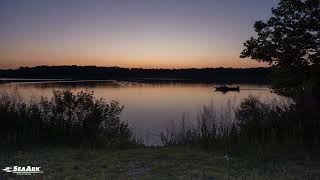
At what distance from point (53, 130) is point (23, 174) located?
3833mm

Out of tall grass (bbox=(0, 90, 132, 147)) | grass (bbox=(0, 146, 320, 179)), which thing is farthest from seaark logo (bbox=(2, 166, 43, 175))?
tall grass (bbox=(0, 90, 132, 147))

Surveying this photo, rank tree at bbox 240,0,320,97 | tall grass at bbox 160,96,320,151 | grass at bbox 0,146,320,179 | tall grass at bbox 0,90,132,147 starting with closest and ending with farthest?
grass at bbox 0,146,320,179, tall grass at bbox 160,96,320,151, tall grass at bbox 0,90,132,147, tree at bbox 240,0,320,97

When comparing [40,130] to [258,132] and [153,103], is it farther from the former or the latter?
[153,103]

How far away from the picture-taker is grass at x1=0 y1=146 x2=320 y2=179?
6895mm

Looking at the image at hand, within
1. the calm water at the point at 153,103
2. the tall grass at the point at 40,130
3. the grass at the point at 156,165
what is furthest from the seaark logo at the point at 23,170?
the calm water at the point at 153,103

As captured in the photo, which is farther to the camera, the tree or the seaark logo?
the tree

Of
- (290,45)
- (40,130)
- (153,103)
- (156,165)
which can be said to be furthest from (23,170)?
(153,103)

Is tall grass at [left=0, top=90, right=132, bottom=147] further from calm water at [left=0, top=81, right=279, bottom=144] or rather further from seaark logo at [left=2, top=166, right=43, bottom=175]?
calm water at [left=0, top=81, right=279, bottom=144]

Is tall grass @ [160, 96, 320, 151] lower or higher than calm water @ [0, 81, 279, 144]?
higher

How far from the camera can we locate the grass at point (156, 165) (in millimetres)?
6895

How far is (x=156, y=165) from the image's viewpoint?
25.4 ft

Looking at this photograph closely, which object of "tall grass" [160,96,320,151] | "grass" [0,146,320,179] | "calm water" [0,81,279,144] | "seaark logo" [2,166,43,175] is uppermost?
"tall grass" [160,96,320,151]

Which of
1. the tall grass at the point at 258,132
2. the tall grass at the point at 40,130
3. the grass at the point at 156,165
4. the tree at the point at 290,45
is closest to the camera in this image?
the grass at the point at 156,165

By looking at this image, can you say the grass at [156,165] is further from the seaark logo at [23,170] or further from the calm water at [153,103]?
the calm water at [153,103]
